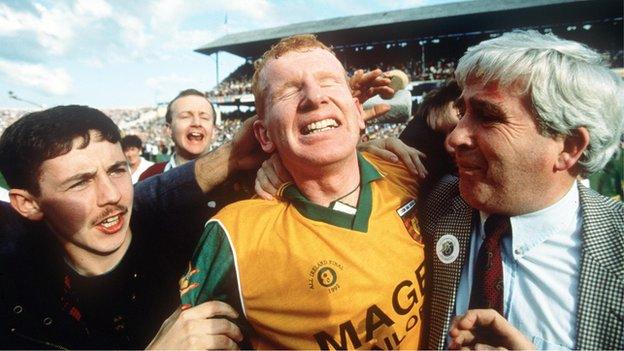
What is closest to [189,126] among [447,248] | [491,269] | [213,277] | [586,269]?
[213,277]

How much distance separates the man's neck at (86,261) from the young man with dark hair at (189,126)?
289cm

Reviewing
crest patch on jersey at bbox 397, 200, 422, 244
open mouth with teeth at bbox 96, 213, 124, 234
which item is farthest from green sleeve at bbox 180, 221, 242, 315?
crest patch on jersey at bbox 397, 200, 422, 244

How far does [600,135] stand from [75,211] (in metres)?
2.32

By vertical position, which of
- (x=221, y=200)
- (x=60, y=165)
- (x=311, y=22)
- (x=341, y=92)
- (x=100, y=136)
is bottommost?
(x=221, y=200)

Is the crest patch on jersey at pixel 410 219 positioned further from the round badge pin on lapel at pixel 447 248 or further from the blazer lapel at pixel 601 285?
the blazer lapel at pixel 601 285

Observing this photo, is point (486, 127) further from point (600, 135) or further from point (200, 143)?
point (200, 143)

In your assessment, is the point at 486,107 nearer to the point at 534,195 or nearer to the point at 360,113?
the point at 534,195

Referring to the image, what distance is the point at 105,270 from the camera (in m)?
2.12

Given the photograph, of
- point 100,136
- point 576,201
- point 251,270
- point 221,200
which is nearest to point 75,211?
point 100,136

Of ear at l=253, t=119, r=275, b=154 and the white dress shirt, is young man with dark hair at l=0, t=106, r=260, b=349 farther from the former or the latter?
the white dress shirt

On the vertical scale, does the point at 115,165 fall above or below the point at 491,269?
above

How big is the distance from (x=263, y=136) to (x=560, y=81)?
1331mm

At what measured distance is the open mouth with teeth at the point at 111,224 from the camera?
80.9 inches

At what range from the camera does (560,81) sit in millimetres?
1686
